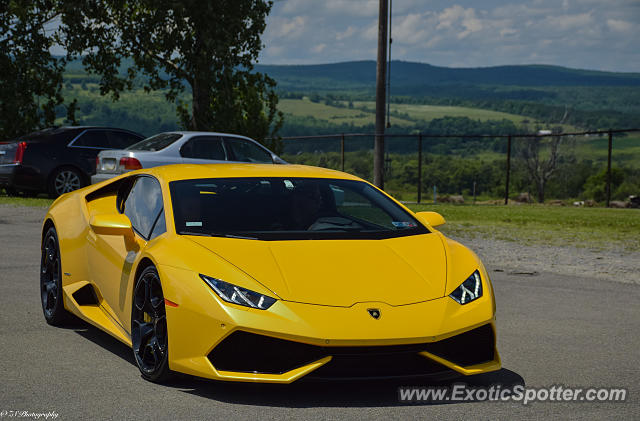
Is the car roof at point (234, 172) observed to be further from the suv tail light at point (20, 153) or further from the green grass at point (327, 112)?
the green grass at point (327, 112)

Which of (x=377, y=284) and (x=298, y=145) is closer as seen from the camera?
(x=377, y=284)

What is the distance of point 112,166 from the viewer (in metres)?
17.5

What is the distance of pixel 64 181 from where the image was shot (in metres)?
21.9

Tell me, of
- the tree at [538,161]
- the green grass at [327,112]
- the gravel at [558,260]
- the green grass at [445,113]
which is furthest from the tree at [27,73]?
the green grass at [445,113]

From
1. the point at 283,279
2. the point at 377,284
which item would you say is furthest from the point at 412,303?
the point at 283,279

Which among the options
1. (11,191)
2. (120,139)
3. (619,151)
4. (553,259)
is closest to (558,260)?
(553,259)

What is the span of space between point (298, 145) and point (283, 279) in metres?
28.6

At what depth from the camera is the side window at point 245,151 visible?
18219 mm

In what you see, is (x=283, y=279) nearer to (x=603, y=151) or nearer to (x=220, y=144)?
(x=220, y=144)

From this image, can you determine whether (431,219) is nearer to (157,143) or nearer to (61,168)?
(157,143)

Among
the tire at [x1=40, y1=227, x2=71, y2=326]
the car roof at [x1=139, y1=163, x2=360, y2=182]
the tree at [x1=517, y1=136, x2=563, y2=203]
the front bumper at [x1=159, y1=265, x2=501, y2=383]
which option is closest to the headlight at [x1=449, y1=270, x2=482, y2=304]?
the front bumper at [x1=159, y1=265, x2=501, y2=383]

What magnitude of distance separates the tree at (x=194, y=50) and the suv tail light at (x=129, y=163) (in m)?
9.96

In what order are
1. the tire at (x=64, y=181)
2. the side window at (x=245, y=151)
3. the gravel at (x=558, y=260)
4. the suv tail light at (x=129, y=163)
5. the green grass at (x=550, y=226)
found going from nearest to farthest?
the gravel at (x=558, y=260) < the green grass at (x=550, y=226) < the suv tail light at (x=129, y=163) < the side window at (x=245, y=151) < the tire at (x=64, y=181)

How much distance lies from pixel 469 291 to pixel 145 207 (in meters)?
2.30
